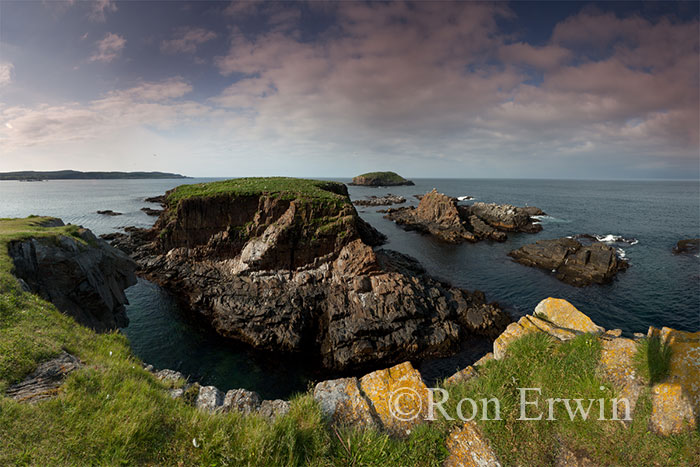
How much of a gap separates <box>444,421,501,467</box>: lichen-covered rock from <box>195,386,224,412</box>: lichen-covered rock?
17.0ft

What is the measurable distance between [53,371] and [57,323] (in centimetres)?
310

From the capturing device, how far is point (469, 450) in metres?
5.06

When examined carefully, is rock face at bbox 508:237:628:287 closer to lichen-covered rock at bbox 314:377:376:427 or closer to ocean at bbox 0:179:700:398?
ocean at bbox 0:179:700:398

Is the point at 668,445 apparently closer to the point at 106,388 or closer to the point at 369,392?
the point at 369,392

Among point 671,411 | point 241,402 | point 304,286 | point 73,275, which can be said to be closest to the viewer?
point 671,411

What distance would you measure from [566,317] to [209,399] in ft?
34.4

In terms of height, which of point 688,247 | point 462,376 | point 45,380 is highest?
point 45,380

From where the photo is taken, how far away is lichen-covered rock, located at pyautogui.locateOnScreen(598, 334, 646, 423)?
17.8 ft

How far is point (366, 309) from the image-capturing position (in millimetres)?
21469

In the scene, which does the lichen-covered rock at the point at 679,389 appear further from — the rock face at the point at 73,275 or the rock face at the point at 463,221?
the rock face at the point at 463,221

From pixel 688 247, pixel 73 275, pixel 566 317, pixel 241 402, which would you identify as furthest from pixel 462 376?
pixel 688 247

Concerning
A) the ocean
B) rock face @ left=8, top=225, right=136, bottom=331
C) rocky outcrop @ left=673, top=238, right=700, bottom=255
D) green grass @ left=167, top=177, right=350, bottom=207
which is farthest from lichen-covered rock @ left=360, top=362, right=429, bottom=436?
rocky outcrop @ left=673, top=238, right=700, bottom=255

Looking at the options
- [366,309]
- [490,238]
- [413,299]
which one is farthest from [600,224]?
[366,309]

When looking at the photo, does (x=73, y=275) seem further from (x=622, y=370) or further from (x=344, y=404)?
(x=622, y=370)
